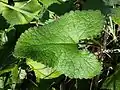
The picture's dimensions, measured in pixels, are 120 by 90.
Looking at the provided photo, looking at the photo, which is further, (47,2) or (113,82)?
(47,2)

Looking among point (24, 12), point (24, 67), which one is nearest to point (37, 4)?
point (24, 12)

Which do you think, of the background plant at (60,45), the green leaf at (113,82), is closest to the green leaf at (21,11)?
the background plant at (60,45)

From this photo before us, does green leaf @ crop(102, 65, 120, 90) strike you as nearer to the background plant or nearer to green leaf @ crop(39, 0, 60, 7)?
the background plant

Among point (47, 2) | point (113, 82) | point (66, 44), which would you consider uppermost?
point (47, 2)

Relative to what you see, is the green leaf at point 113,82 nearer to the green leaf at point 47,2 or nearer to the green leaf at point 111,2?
the green leaf at point 111,2

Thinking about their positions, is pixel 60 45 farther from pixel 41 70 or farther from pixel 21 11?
pixel 21 11

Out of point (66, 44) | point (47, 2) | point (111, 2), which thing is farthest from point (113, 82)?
point (47, 2)

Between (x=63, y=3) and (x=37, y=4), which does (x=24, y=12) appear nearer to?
(x=37, y=4)
